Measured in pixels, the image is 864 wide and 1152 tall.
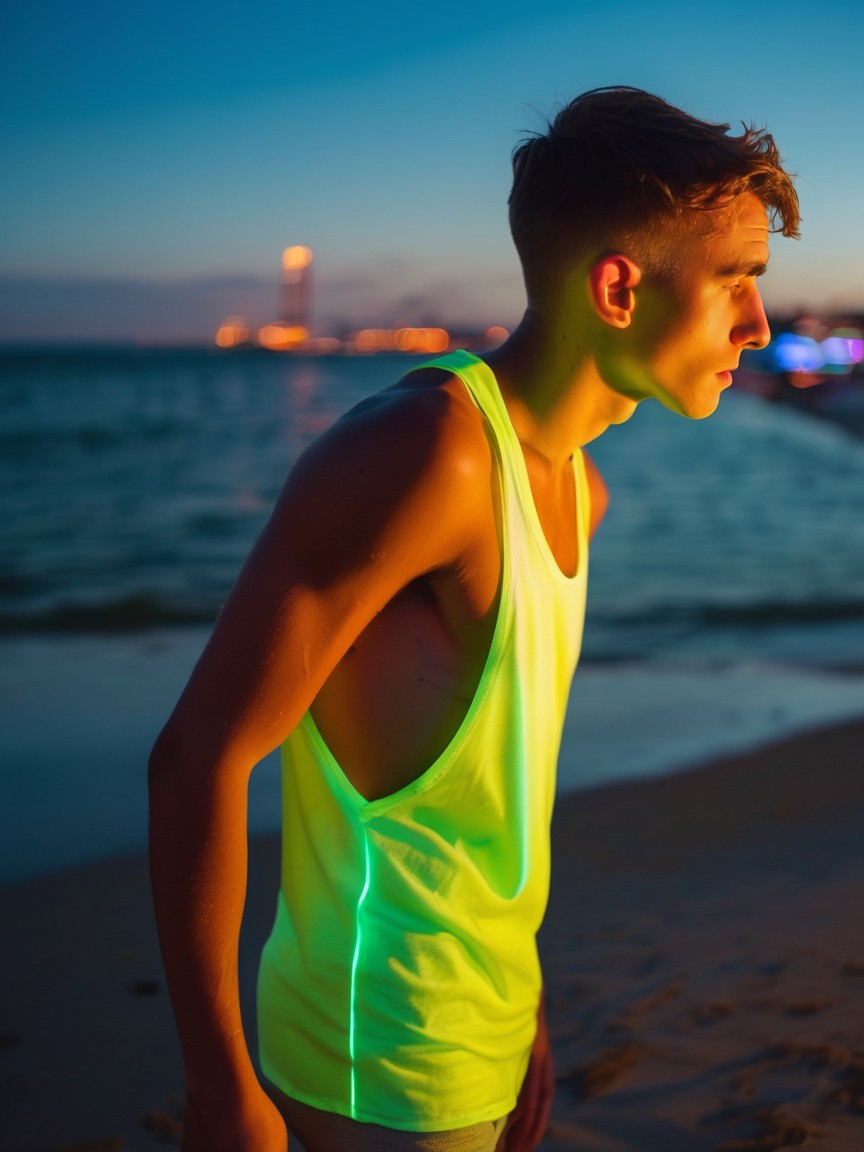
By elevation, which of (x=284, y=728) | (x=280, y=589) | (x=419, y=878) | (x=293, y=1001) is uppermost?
(x=280, y=589)

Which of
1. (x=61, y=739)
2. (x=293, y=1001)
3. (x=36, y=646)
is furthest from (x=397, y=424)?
(x=36, y=646)

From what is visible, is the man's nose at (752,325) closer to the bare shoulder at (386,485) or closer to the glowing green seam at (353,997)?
the bare shoulder at (386,485)

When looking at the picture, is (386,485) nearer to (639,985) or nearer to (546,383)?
(546,383)

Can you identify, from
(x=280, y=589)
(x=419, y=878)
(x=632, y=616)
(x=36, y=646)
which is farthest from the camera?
(x=632, y=616)

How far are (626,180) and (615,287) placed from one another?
138 mm

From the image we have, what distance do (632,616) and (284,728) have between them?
10.4m

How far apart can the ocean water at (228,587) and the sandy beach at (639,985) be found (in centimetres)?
69

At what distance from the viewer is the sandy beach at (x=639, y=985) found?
10.5ft

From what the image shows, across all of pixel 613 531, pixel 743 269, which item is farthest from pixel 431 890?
pixel 613 531

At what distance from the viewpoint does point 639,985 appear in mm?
3965

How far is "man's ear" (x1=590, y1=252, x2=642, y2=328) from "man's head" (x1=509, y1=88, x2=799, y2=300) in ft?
0.06

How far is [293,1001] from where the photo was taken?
150cm

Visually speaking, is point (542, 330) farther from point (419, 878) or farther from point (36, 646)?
point (36, 646)

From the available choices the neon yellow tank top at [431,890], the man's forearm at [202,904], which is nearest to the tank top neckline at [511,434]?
the neon yellow tank top at [431,890]
